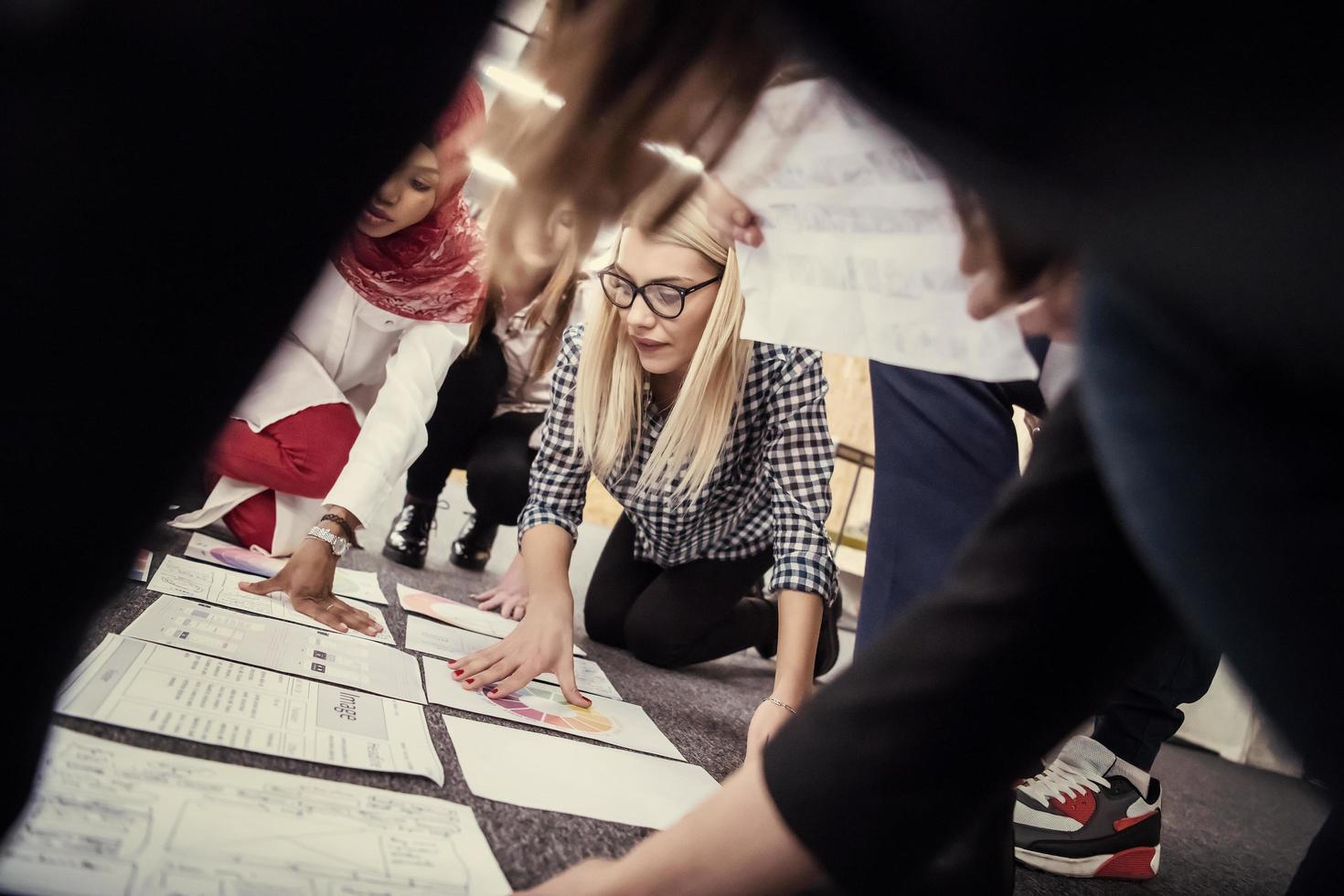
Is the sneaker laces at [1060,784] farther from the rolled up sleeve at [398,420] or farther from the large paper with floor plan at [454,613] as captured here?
the rolled up sleeve at [398,420]

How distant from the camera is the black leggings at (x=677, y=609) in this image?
1521 millimetres

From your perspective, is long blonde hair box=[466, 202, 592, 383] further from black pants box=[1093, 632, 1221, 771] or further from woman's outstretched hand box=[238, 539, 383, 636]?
black pants box=[1093, 632, 1221, 771]

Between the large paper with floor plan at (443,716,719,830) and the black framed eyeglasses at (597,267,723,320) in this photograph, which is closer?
the large paper with floor plan at (443,716,719,830)

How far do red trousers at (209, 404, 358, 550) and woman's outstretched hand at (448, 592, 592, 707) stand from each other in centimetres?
54

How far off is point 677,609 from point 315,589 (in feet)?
2.13

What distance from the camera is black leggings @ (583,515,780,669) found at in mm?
1521

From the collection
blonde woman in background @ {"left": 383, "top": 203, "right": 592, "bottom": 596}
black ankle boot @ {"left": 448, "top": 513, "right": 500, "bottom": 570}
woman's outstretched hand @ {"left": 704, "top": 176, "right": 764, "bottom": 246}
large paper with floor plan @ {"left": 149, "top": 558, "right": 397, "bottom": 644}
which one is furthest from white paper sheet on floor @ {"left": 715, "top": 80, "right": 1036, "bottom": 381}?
black ankle boot @ {"left": 448, "top": 513, "right": 500, "bottom": 570}

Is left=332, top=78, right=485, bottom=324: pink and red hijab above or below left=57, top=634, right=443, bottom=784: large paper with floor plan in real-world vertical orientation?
above

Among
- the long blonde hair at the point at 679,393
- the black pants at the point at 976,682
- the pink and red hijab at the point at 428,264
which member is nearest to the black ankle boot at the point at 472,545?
the pink and red hijab at the point at 428,264

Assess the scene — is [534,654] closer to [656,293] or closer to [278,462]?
[656,293]

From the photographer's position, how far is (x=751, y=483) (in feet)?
4.80

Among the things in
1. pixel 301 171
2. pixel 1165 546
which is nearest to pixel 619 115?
pixel 301 171

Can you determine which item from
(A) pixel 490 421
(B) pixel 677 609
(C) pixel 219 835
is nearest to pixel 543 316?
(A) pixel 490 421

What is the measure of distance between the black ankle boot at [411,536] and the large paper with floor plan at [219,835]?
117 centimetres
